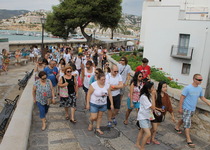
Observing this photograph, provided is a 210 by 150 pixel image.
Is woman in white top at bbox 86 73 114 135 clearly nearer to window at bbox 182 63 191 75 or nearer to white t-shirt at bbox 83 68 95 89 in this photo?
white t-shirt at bbox 83 68 95 89

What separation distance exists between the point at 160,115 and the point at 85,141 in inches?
68.3

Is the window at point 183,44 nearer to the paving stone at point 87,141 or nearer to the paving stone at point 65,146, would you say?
the paving stone at point 87,141

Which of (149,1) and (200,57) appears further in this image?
(149,1)

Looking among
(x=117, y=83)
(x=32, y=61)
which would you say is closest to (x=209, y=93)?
(x=117, y=83)

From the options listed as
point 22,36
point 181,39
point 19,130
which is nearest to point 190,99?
point 19,130

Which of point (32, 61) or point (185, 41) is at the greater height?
point (185, 41)

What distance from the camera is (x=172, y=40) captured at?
28.9 metres

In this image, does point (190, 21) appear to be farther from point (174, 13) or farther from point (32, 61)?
point (32, 61)

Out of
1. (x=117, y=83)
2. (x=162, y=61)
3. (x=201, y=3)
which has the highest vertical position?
(x=201, y=3)

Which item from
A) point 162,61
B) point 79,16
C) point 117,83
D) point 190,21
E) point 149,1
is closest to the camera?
point 117,83

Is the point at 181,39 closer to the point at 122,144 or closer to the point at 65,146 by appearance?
the point at 122,144

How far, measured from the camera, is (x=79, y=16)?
94.4 ft

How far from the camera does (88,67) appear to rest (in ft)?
20.7

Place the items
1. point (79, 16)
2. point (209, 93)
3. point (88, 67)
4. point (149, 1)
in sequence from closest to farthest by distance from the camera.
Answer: point (88, 67)
point (209, 93)
point (79, 16)
point (149, 1)
